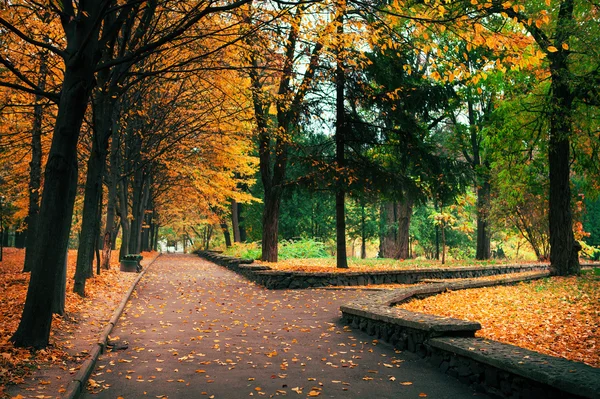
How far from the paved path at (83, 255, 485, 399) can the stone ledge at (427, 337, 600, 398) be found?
40 cm

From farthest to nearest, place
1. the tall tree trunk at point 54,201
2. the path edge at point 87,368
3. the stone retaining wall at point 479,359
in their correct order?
the tall tree trunk at point 54,201
the path edge at point 87,368
the stone retaining wall at point 479,359

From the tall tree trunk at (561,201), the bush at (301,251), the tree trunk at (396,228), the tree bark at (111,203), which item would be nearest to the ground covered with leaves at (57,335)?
the tree bark at (111,203)

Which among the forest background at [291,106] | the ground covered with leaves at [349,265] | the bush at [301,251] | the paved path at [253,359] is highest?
the forest background at [291,106]

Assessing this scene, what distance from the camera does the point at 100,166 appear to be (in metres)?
12.9

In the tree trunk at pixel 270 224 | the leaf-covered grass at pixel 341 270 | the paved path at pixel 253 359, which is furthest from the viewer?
the tree trunk at pixel 270 224

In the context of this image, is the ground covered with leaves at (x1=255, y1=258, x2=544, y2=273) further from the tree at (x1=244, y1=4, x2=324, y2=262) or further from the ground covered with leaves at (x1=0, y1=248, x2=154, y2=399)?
the ground covered with leaves at (x1=0, y1=248, x2=154, y2=399)

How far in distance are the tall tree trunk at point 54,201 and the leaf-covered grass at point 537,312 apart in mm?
6052

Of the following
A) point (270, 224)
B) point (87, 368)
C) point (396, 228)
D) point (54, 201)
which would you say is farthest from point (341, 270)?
point (396, 228)

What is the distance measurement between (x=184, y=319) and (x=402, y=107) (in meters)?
11.6

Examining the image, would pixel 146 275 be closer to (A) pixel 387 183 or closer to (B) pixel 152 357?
(A) pixel 387 183

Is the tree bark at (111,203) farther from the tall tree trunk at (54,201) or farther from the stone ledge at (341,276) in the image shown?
the tall tree trunk at (54,201)

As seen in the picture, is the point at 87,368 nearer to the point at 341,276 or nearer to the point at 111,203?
the point at 341,276

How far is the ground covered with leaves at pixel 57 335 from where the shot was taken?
523cm

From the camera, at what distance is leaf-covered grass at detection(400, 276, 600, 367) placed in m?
6.93
